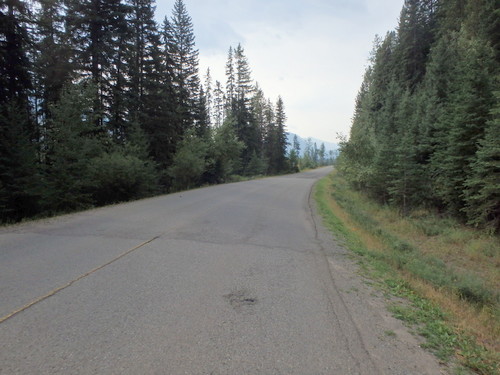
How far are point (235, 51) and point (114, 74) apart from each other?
119ft

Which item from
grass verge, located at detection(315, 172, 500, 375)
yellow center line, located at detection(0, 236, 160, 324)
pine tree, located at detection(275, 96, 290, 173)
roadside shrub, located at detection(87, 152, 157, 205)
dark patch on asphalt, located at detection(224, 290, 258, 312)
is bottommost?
grass verge, located at detection(315, 172, 500, 375)

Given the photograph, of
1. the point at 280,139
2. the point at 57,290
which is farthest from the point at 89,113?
the point at 280,139

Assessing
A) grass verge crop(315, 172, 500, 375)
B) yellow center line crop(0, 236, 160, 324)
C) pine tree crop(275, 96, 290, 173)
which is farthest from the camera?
pine tree crop(275, 96, 290, 173)

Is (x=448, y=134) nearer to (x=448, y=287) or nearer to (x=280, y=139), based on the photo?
(x=448, y=287)

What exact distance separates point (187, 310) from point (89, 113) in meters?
15.7

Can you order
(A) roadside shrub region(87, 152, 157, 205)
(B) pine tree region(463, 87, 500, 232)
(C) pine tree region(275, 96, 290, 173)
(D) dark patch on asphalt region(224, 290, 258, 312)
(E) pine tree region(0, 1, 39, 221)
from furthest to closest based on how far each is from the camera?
1. (C) pine tree region(275, 96, 290, 173)
2. (A) roadside shrub region(87, 152, 157, 205)
3. (E) pine tree region(0, 1, 39, 221)
4. (B) pine tree region(463, 87, 500, 232)
5. (D) dark patch on asphalt region(224, 290, 258, 312)

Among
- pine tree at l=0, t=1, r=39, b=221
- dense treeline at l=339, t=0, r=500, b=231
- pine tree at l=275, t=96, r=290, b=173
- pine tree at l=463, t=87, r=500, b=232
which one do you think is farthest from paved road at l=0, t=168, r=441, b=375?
pine tree at l=275, t=96, r=290, b=173

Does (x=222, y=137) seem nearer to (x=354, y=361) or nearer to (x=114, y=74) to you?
(x=114, y=74)

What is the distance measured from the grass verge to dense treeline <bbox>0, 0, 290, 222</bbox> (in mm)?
11518

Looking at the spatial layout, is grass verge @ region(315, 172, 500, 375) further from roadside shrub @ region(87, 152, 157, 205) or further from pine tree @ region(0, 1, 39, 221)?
pine tree @ region(0, 1, 39, 221)

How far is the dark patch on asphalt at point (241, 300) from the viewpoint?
3.66 meters

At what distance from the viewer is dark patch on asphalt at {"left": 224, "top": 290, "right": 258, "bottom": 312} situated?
3664 millimetres

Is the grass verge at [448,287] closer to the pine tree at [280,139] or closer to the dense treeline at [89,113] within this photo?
the dense treeline at [89,113]

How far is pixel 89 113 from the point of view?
15602mm
